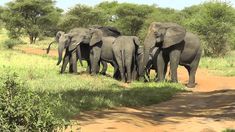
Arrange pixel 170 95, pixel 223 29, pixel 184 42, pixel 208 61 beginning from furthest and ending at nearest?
pixel 223 29 < pixel 208 61 < pixel 184 42 < pixel 170 95

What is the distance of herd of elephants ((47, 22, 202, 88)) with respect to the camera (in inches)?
656

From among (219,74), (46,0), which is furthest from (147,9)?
(219,74)

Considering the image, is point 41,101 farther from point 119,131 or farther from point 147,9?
point 147,9

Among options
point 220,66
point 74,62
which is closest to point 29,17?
point 220,66

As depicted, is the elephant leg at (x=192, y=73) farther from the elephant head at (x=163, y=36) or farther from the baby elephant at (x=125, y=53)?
the baby elephant at (x=125, y=53)

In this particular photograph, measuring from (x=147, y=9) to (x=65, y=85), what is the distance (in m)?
38.5

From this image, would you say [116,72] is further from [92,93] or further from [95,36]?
[92,93]

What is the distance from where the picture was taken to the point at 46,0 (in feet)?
173

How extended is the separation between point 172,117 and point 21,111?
4.94 meters

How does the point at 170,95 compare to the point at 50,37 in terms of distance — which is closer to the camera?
the point at 170,95

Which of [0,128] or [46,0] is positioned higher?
[46,0]

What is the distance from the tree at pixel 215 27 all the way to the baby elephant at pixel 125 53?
752 inches

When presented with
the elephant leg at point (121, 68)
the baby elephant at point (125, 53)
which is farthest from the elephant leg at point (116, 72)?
the elephant leg at point (121, 68)

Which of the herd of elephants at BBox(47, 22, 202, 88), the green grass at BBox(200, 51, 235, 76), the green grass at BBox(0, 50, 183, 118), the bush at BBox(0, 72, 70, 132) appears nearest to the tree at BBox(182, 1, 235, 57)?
the green grass at BBox(200, 51, 235, 76)
